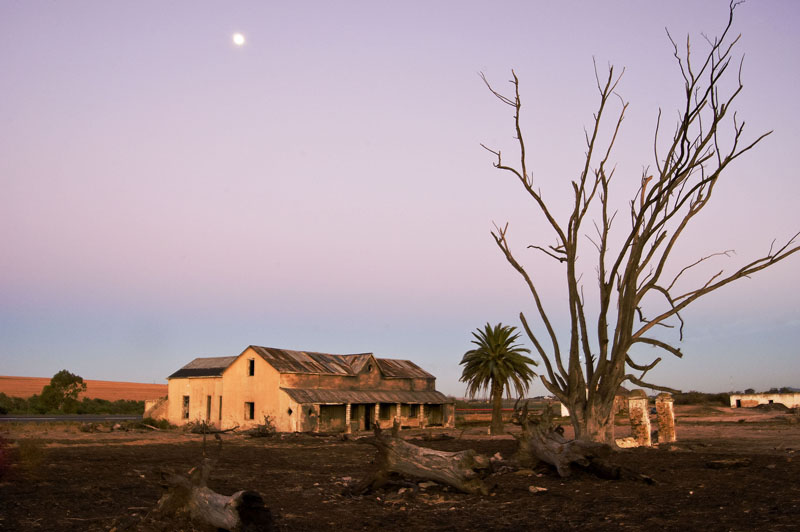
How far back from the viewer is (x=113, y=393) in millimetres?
114562

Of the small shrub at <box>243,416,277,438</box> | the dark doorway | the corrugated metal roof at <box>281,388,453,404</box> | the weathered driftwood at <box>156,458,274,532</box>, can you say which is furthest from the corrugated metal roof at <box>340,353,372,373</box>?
the weathered driftwood at <box>156,458,274,532</box>

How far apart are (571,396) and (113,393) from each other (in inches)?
4460

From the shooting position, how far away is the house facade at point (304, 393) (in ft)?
125

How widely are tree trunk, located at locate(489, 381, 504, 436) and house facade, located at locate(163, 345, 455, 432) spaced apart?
7.57m

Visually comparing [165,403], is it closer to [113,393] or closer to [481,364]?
[481,364]

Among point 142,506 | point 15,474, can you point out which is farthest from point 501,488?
point 15,474

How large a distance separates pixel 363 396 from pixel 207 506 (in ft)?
109

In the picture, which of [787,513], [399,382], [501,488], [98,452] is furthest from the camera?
[399,382]

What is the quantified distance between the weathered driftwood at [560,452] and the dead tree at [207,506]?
21.2 ft

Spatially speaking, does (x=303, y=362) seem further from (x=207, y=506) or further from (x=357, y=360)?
(x=207, y=506)

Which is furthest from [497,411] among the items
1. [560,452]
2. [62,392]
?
[62,392]

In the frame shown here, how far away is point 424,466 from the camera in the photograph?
12.5m

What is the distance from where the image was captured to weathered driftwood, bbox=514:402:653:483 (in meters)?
12.8

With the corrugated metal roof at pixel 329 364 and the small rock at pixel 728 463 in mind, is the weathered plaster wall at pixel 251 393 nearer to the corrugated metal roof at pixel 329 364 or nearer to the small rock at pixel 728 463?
the corrugated metal roof at pixel 329 364
